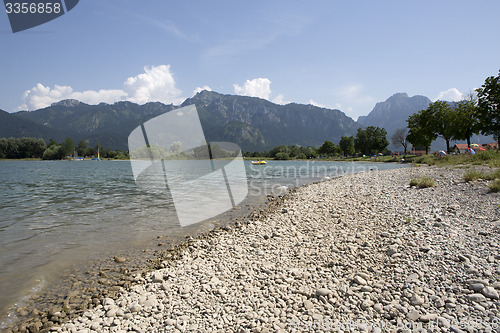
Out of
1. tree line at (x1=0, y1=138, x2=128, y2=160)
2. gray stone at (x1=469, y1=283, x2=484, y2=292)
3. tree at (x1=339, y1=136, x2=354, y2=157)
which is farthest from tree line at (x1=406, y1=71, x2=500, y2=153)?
tree line at (x1=0, y1=138, x2=128, y2=160)

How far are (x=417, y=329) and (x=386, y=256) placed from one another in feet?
9.36

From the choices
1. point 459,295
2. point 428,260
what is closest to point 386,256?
point 428,260

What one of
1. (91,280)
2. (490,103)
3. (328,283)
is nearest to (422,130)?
(490,103)

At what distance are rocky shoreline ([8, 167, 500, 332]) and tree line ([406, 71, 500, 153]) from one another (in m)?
42.3

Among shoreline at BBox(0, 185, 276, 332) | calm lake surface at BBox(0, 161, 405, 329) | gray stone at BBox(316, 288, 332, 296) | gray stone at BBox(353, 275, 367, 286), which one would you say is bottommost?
shoreline at BBox(0, 185, 276, 332)

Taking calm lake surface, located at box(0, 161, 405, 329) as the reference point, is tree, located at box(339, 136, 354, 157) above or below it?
above

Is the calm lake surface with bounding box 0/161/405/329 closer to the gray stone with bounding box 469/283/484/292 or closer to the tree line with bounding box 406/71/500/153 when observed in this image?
the gray stone with bounding box 469/283/484/292

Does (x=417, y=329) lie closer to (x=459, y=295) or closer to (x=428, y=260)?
(x=459, y=295)

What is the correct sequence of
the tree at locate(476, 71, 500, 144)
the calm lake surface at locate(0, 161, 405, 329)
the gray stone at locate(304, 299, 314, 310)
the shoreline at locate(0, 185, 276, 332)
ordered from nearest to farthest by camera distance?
the gray stone at locate(304, 299, 314, 310)
the shoreline at locate(0, 185, 276, 332)
the calm lake surface at locate(0, 161, 405, 329)
the tree at locate(476, 71, 500, 144)

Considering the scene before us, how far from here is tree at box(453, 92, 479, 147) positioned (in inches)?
2103

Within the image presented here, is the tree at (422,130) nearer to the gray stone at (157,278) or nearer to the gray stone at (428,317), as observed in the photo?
the gray stone at (428,317)

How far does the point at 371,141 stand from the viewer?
466ft

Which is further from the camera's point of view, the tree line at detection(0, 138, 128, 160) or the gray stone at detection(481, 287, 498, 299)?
the tree line at detection(0, 138, 128, 160)

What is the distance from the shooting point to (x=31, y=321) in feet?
17.7
